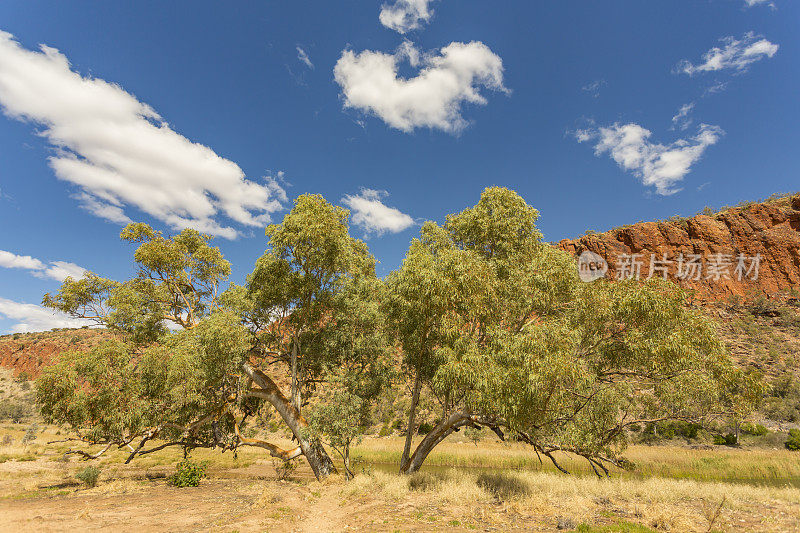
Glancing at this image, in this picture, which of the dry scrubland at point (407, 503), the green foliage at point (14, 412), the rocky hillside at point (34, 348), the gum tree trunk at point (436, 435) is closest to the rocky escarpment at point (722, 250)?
the dry scrubland at point (407, 503)

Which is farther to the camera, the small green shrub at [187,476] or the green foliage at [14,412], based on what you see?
the green foliage at [14,412]

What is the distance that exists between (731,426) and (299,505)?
1521 inches

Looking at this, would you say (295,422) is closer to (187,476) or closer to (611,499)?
(187,476)

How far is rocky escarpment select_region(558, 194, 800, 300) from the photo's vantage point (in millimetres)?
68688

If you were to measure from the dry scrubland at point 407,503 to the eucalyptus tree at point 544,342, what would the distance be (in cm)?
217

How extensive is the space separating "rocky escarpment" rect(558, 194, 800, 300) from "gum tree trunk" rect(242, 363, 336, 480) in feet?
240

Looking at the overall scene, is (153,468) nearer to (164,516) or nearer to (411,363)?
(164,516)

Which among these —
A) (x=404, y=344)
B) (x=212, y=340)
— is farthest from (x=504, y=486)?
(x=212, y=340)

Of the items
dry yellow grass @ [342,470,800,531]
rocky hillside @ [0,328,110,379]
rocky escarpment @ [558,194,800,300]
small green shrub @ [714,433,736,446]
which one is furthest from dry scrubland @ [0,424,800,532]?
rocky escarpment @ [558,194,800,300]

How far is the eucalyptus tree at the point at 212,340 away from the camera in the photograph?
16.2 metres

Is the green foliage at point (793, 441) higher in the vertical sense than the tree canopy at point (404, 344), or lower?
lower

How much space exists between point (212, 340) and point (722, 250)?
3864 inches

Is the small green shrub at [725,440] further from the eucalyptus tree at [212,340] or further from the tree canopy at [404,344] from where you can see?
the eucalyptus tree at [212,340]

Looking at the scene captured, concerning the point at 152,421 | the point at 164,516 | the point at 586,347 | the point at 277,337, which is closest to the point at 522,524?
the point at 586,347
